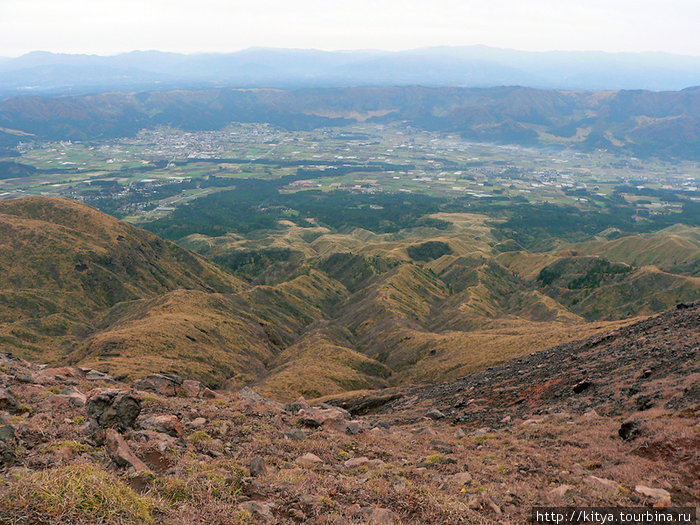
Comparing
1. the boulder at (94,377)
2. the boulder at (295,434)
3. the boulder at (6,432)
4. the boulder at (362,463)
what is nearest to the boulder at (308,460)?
the boulder at (362,463)

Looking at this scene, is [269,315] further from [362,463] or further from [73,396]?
[362,463]

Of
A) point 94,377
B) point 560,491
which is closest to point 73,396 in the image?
point 94,377

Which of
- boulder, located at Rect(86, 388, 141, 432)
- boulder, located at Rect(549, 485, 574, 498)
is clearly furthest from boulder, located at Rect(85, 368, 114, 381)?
Result: boulder, located at Rect(549, 485, 574, 498)

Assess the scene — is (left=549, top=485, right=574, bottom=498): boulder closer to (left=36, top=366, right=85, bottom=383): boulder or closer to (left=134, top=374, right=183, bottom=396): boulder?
(left=134, top=374, right=183, bottom=396): boulder

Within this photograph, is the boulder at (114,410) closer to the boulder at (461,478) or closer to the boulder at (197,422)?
the boulder at (197,422)

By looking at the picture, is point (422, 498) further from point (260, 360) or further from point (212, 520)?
point (260, 360)

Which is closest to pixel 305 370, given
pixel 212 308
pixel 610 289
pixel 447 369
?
pixel 447 369

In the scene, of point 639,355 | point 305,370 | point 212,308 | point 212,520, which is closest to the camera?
point 212,520
